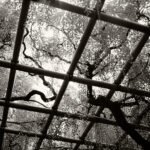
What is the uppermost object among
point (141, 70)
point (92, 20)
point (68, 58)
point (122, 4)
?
point (122, 4)

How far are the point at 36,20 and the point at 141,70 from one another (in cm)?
308

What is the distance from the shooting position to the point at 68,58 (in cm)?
693

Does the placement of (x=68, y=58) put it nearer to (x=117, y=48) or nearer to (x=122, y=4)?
(x=117, y=48)

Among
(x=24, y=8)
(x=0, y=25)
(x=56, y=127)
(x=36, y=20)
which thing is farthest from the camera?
→ (x=56, y=127)

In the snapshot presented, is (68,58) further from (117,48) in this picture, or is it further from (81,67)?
(117,48)

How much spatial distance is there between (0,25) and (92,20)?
10.5ft

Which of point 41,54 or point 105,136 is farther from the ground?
point 41,54

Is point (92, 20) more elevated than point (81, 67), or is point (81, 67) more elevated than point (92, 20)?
point (81, 67)

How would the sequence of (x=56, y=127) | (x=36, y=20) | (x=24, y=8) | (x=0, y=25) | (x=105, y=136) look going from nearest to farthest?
(x=24, y=8)
(x=36, y=20)
(x=0, y=25)
(x=56, y=127)
(x=105, y=136)

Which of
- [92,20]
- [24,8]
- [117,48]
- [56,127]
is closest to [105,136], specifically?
[56,127]

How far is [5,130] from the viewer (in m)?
7.65

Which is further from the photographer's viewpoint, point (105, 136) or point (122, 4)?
point (105, 136)

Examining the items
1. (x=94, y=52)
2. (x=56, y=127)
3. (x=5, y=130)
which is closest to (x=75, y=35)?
(x=94, y=52)

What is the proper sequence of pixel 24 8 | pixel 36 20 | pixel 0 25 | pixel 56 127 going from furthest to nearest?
pixel 56 127 < pixel 0 25 < pixel 36 20 < pixel 24 8
